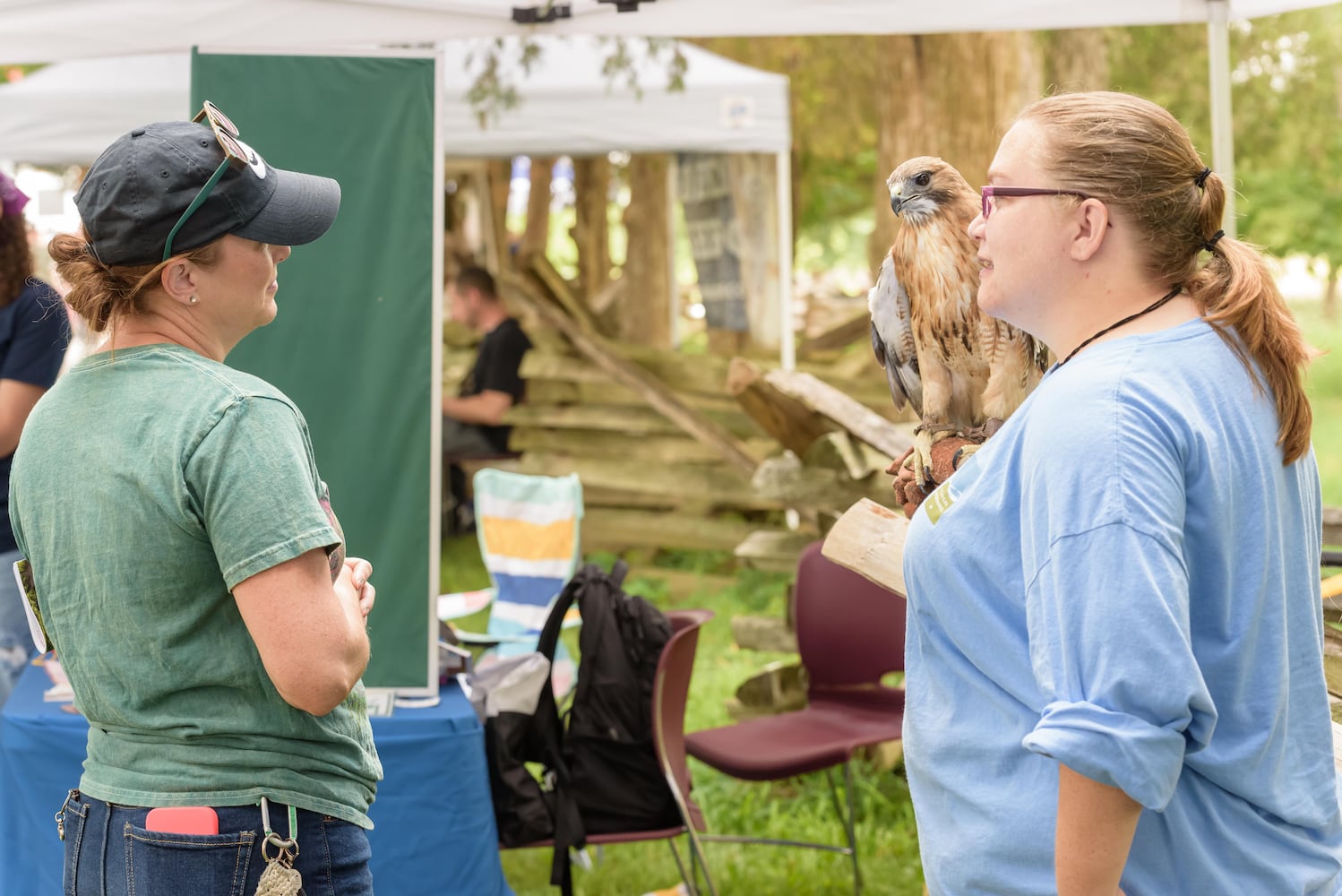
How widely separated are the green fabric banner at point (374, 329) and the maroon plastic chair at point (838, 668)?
1.15m

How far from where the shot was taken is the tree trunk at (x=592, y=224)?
→ 40.5 ft

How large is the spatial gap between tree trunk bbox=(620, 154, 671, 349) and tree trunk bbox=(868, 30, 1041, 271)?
475cm

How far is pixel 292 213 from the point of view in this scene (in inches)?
66.8

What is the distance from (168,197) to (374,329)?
1.86m

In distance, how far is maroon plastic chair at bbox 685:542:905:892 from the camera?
406 cm

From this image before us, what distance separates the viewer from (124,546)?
155cm

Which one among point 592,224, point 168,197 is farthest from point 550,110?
point 168,197

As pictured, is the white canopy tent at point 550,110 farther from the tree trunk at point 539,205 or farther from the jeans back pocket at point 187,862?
the jeans back pocket at point 187,862

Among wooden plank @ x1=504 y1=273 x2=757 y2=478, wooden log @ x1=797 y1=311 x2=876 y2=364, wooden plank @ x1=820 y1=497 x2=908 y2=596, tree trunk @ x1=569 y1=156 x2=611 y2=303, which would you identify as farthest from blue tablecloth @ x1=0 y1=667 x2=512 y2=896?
tree trunk @ x1=569 y1=156 x2=611 y2=303

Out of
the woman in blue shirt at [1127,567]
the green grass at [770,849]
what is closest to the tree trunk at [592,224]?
the green grass at [770,849]

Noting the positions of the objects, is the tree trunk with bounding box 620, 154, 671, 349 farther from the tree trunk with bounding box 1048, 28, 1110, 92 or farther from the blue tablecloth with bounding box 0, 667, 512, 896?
the blue tablecloth with bounding box 0, 667, 512, 896

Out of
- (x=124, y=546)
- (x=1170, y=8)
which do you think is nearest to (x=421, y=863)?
(x=124, y=546)

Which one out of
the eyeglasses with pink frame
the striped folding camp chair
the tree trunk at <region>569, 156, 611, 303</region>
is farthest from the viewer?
the tree trunk at <region>569, 156, 611, 303</region>

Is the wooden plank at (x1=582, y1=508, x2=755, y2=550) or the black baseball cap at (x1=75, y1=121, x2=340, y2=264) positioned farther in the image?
the wooden plank at (x1=582, y1=508, x2=755, y2=550)
